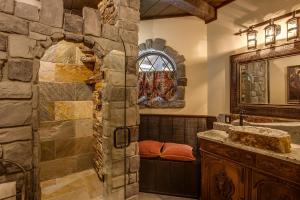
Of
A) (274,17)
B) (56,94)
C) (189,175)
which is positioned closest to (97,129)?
(56,94)

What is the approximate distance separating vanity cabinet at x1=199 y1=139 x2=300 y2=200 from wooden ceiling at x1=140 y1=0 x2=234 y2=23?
2.08 m

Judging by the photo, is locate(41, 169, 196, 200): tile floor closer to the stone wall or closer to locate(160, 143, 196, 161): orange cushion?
locate(160, 143, 196, 161): orange cushion

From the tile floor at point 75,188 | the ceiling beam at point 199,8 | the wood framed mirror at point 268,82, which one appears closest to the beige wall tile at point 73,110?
A: the tile floor at point 75,188

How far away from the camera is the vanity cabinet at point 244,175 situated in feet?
5.32

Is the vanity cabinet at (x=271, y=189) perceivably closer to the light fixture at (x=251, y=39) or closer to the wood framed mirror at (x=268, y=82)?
the wood framed mirror at (x=268, y=82)

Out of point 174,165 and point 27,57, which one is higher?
point 27,57

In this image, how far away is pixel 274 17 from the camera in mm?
2541

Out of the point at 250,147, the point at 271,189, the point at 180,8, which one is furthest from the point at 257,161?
the point at 180,8

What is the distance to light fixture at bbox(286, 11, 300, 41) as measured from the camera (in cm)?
225

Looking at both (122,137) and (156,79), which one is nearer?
(122,137)

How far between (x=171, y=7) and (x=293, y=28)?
6.39ft

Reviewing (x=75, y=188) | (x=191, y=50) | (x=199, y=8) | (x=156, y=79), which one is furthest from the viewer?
(x=156, y=79)

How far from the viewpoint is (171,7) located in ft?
11.6

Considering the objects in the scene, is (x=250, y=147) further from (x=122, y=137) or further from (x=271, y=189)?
(x=122, y=137)
